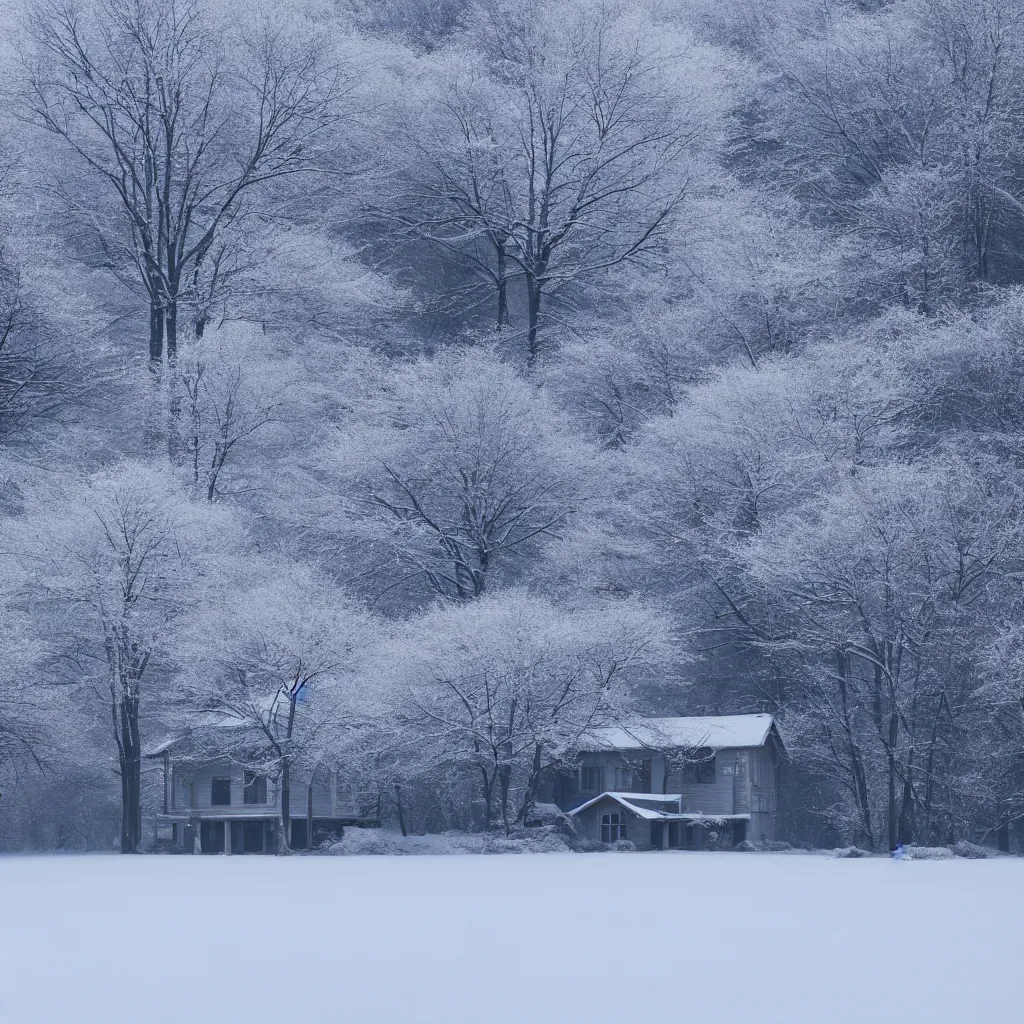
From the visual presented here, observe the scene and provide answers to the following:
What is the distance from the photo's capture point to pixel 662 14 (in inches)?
2518

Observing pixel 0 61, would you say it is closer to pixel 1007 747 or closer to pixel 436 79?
pixel 436 79

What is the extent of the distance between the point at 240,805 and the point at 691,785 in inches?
→ 498

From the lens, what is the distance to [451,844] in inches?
1107

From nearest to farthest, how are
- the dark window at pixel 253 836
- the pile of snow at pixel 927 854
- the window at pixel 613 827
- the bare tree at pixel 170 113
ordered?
1. the pile of snow at pixel 927 854
2. the window at pixel 613 827
3. the dark window at pixel 253 836
4. the bare tree at pixel 170 113

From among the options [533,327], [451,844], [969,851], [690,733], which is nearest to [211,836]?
[451,844]

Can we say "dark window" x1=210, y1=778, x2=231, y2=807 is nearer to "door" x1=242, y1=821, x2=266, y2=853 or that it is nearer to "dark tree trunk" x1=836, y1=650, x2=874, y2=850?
"door" x1=242, y1=821, x2=266, y2=853

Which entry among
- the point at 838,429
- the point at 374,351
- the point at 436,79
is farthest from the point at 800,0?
the point at 838,429

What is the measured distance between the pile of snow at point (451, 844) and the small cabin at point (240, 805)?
6198mm

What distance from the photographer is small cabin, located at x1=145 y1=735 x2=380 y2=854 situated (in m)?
36.1

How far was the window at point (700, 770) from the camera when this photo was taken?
34.8 m

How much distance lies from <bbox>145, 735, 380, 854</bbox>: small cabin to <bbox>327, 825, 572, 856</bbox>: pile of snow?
6.20 m

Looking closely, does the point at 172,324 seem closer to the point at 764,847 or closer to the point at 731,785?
the point at 731,785

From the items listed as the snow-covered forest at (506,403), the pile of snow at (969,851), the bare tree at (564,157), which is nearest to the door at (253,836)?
the snow-covered forest at (506,403)

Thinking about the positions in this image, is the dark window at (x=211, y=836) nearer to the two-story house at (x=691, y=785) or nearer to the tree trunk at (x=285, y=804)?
the tree trunk at (x=285, y=804)
